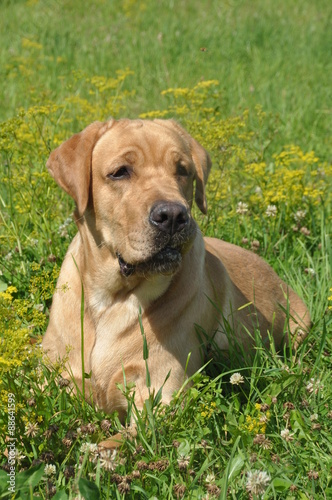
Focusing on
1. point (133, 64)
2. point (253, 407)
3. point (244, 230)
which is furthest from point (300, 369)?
point (133, 64)

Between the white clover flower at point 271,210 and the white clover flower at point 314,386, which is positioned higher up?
the white clover flower at point 314,386

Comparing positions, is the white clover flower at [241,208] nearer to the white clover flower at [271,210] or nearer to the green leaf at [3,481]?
the white clover flower at [271,210]

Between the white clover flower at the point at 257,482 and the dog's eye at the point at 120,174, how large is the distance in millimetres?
1728

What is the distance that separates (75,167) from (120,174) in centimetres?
25

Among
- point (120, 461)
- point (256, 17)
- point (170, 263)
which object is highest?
point (170, 263)

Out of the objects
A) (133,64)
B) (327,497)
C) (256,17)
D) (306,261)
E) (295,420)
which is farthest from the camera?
(256,17)

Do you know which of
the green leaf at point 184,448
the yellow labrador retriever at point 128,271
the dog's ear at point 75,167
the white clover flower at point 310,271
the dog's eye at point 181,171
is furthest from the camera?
the white clover flower at point 310,271

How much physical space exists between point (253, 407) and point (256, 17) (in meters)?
9.03

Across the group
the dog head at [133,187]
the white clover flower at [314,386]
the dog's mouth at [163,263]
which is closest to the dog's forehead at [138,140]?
the dog head at [133,187]

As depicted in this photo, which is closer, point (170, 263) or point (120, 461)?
point (120, 461)

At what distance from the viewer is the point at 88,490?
2.72 metres

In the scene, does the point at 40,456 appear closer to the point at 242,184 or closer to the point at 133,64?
the point at 242,184

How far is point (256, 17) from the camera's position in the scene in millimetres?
11469

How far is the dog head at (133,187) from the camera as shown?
3.55 meters
